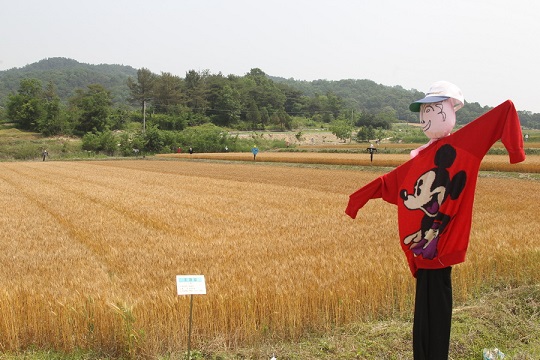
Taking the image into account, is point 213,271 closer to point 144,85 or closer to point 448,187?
point 448,187

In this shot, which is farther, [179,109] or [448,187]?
[179,109]

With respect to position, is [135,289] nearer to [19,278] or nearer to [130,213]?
[19,278]

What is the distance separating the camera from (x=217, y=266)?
26.2 ft

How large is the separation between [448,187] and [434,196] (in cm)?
15

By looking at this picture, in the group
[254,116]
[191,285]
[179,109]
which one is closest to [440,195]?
[191,285]

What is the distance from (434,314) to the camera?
469cm

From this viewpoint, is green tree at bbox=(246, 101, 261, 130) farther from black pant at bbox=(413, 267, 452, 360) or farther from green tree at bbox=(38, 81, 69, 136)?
black pant at bbox=(413, 267, 452, 360)

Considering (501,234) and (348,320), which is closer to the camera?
(348,320)

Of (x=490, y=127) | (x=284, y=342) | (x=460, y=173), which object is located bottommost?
(x=284, y=342)

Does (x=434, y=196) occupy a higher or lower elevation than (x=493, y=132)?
lower

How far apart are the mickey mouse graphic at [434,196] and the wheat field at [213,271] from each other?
2.11 metres

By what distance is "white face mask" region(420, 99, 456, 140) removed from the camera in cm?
466

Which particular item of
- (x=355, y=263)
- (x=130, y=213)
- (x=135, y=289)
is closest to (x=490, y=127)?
(x=355, y=263)

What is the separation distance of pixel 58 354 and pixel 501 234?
29.1 ft
